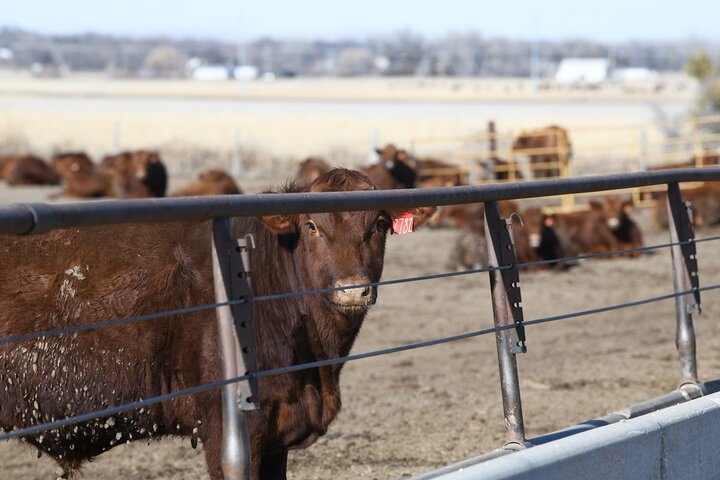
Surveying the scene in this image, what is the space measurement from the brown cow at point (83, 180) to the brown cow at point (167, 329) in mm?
21329

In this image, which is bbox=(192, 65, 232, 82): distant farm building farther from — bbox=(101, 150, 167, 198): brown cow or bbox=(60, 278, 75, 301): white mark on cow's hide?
bbox=(60, 278, 75, 301): white mark on cow's hide

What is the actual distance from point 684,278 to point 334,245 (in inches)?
74.4

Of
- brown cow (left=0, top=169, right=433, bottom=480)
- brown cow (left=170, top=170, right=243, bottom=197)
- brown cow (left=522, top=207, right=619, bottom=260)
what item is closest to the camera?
brown cow (left=0, top=169, right=433, bottom=480)

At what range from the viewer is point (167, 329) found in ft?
15.4

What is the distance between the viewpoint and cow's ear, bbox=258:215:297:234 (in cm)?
477

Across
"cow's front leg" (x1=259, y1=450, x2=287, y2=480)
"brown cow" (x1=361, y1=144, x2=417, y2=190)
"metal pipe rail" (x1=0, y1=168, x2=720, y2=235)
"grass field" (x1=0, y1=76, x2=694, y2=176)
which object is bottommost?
"grass field" (x1=0, y1=76, x2=694, y2=176)

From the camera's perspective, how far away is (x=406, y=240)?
60.1ft

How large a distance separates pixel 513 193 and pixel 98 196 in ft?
74.8

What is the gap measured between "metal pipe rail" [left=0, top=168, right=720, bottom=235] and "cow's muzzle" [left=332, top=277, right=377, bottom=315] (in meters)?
0.62

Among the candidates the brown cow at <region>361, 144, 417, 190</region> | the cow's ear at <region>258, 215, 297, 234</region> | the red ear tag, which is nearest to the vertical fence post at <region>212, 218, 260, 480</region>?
the cow's ear at <region>258, 215, 297, 234</region>

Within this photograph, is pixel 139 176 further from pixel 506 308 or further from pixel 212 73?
pixel 212 73

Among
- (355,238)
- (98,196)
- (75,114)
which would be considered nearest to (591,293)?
(355,238)

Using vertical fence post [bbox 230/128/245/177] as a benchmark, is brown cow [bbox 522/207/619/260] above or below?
above

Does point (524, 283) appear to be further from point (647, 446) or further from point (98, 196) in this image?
point (98, 196)
